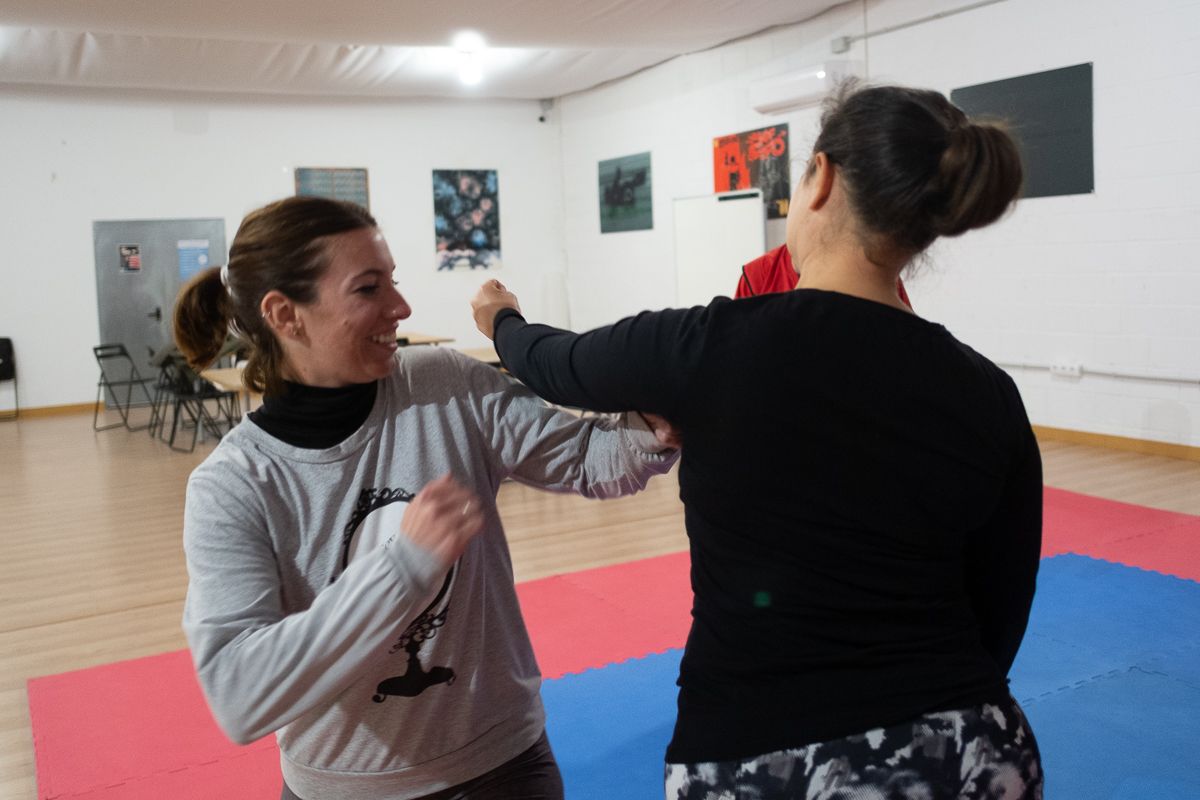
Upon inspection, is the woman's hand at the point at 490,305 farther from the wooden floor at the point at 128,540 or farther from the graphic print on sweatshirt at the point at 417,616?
the wooden floor at the point at 128,540

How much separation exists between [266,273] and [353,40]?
25.5 feet

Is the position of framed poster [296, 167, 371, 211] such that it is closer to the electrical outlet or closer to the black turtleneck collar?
the electrical outlet

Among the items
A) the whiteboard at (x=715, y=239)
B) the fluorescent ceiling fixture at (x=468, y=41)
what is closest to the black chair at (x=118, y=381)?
the fluorescent ceiling fixture at (x=468, y=41)

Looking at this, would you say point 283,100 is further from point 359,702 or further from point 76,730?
point 359,702

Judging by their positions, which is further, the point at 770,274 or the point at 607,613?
the point at 607,613

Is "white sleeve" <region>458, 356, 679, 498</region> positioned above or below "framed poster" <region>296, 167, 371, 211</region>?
below

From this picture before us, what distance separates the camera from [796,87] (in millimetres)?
8695

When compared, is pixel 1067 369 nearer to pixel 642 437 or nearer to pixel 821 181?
pixel 642 437

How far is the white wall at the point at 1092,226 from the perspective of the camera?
626 centimetres

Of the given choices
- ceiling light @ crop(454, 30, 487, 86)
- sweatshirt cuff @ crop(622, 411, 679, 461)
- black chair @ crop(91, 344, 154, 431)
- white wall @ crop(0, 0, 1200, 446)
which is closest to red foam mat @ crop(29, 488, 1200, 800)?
white wall @ crop(0, 0, 1200, 446)

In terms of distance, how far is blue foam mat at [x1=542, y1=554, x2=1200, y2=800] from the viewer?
274 centimetres

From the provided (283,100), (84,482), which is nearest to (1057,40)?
(84,482)

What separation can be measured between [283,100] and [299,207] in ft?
37.5

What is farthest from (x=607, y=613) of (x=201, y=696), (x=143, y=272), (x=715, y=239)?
(x=143, y=272)
